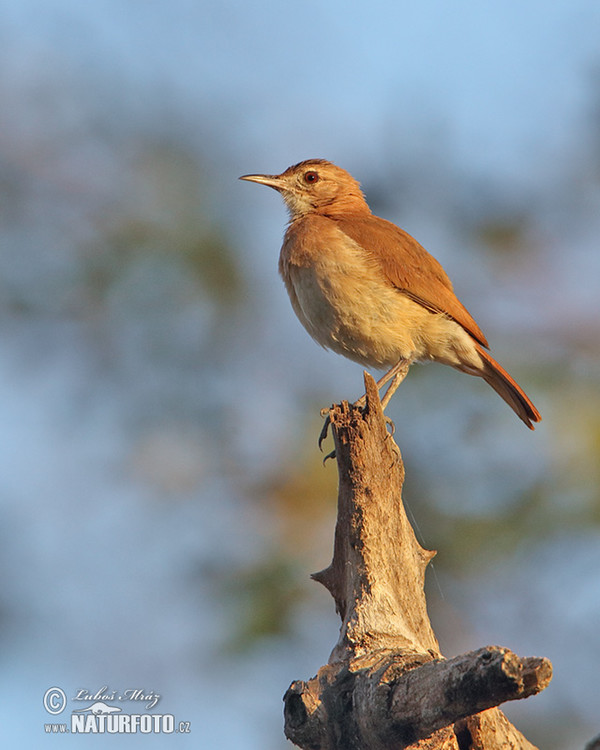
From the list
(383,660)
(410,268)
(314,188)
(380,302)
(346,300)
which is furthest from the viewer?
(314,188)

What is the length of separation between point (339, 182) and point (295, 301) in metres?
1.47

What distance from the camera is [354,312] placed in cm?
580

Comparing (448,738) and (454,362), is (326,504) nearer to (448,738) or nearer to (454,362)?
(454,362)

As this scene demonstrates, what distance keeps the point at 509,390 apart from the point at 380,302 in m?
1.11

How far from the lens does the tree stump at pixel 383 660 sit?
2768 mm

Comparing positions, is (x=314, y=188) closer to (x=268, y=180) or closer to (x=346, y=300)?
(x=268, y=180)

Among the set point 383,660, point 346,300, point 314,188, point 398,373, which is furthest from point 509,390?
point 383,660

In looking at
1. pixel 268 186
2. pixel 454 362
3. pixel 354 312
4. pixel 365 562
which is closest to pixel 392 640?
pixel 365 562

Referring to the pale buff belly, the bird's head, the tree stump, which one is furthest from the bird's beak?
the tree stump

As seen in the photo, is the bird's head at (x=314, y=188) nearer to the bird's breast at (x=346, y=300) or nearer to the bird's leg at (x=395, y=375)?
the bird's breast at (x=346, y=300)

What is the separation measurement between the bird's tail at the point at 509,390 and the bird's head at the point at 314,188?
1531 millimetres

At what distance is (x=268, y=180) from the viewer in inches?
273

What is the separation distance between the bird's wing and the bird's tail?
0.14 m

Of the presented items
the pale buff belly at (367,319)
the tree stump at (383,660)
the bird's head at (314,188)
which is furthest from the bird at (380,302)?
the tree stump at (383,660)
